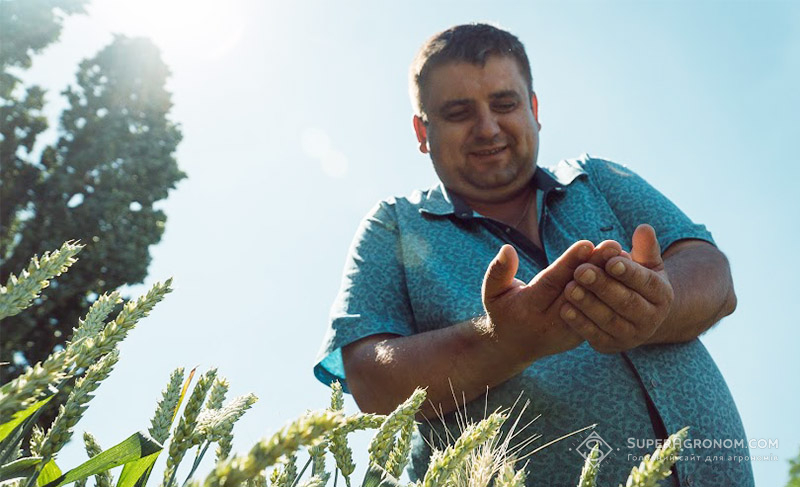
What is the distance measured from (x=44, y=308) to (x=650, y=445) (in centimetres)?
1286

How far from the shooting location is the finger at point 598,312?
1.75 meters

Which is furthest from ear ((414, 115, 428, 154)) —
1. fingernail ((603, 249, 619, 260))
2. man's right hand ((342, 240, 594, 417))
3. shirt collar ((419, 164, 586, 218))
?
fingernail ((603, 249, 619, 260))

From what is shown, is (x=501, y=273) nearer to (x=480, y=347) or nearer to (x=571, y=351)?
(x=480, y=347)

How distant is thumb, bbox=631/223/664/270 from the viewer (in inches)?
72.4

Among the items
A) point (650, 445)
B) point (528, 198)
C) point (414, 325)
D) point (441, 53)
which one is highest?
point (441, 53)

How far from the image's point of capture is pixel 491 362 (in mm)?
1944

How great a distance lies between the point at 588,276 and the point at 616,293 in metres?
0.11

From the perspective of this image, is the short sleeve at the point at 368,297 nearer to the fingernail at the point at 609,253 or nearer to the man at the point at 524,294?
the man at the point at 524,294

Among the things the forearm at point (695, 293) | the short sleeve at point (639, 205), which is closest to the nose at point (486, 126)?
the short sleeve at point (639, 205)

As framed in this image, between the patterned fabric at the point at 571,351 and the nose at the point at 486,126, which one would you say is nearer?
the patterned fabric at the point at 571,351

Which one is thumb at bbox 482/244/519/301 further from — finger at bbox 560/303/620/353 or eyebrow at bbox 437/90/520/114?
eyebrow at bbox 437/90/520/114

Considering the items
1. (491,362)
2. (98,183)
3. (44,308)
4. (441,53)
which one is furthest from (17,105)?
(491,362)

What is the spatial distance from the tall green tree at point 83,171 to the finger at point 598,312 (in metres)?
12.5

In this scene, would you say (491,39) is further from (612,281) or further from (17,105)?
(17,105)
